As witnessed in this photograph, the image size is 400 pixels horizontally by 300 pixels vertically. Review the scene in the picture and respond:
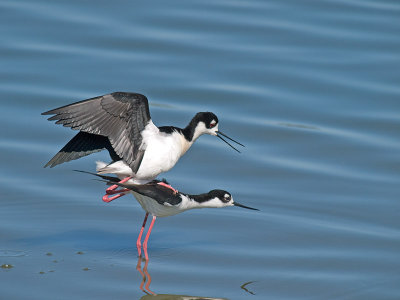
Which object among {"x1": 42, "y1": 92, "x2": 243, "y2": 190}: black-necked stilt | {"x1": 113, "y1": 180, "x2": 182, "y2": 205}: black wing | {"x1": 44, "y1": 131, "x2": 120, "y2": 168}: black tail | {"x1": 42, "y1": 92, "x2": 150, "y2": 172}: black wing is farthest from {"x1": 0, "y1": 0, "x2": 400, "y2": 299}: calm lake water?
{"x1": 42, "y1": 92, "x2": 150, "y2": 172}: black wing

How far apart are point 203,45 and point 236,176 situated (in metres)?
3.99

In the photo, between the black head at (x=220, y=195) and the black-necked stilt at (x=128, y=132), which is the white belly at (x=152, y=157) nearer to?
the black-necked stilt at (x=128, y=132)

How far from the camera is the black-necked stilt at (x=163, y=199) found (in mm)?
8891

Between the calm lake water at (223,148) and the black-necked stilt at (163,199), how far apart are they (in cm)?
38

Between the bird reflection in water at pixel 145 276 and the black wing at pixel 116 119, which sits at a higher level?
the black wing at pixel 116 119

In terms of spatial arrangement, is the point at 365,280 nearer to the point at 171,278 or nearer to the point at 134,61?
the point at 171,278

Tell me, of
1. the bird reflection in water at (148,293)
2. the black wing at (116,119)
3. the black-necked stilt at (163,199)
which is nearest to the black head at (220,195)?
the black-necked stilt at (163,199)

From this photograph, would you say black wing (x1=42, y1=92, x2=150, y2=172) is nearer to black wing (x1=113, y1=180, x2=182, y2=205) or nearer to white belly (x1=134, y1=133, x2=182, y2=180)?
white belly (x1=134, y1=133, x2=182, y2=180)

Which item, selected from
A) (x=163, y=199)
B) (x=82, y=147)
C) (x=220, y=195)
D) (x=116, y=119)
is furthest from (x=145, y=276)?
(x=82, y=147)

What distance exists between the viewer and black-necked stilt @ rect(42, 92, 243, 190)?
853cm

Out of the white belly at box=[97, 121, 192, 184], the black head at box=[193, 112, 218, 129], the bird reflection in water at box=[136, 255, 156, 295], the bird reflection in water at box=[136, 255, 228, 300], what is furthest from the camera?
the black head at box=[193, 112, 218, 129]

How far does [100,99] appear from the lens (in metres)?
8.60

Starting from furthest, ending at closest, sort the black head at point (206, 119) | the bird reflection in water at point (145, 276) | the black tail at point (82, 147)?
the black head at point (206, 119) < the black tail at point (82, 147) < the bird reflection in water at point (145, 276)

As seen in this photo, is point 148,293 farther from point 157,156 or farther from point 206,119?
point 206,119
